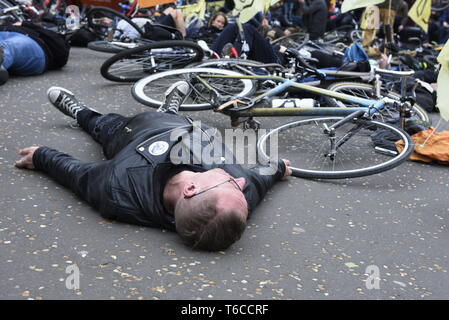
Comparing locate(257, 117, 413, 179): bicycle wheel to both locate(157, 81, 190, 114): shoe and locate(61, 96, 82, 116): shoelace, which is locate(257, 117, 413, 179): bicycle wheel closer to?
locate(157, 81, 190, 114): shoe

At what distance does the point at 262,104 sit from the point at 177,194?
6.79 ft

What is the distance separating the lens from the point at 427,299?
2.89 metres

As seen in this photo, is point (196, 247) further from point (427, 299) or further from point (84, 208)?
point (427, 299)

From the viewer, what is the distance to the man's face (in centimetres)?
296

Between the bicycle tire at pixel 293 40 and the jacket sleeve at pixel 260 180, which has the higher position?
the jacket sleeve at pixel 260 180

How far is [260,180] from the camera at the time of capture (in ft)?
12.7

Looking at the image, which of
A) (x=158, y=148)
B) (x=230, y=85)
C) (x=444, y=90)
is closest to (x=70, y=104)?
(x=230, y=85)

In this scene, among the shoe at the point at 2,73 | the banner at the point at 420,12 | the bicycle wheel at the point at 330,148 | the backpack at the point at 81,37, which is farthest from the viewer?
the backpack at the point at 81,37

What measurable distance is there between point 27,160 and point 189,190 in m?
1.58

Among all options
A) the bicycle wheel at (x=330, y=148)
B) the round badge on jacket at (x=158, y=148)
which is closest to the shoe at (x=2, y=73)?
the bicycle wheel at (x=330, y=148)

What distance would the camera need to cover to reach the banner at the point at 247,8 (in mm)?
7251

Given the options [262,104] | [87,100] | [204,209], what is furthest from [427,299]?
[87,100]
